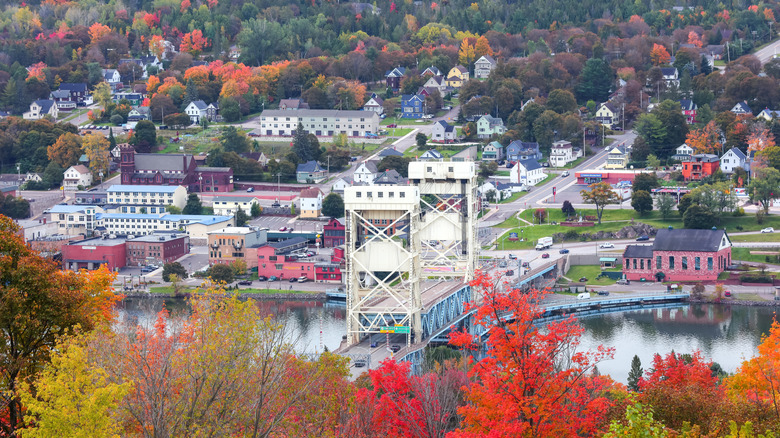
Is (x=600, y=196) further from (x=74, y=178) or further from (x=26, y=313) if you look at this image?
(x=26, y=313)

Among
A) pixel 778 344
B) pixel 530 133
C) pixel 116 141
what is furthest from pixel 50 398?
pixel 116 141

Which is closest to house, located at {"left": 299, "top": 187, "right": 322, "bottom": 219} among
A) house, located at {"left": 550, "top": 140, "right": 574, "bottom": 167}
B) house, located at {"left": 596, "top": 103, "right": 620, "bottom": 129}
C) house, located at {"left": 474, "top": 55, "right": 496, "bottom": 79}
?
house, located at {"left": 550, "top": 140, "right": 574, "bottom": 167}

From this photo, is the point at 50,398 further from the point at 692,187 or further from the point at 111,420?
the point at 692,187

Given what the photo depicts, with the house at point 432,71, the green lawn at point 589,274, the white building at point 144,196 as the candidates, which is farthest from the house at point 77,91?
the green lawn at point 589,274

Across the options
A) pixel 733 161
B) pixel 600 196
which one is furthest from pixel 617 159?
pixel 600 196

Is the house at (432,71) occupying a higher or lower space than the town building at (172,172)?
higher

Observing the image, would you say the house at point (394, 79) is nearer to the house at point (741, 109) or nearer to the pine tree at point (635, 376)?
the house at point (741, 109)
